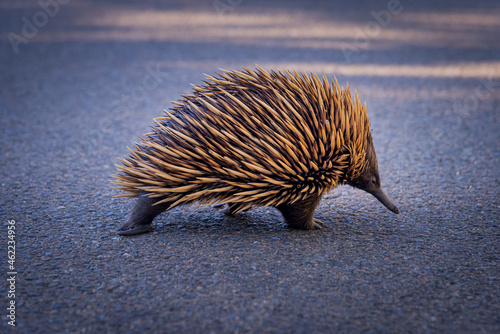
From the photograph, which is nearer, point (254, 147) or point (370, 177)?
point (254, 147)

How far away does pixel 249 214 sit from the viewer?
3564 millimetres

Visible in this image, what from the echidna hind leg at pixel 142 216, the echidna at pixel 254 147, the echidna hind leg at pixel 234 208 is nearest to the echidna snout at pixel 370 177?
the echidna at pixel 254 147

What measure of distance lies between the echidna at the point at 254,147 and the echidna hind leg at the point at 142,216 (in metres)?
0.01

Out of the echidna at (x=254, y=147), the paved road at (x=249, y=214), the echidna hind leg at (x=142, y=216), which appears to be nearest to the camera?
the paved road at (x=249, y=214)

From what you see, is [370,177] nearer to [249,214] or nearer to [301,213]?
[301,213]

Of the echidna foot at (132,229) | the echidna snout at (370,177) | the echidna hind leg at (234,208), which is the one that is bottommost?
the echidna foot at (132,229)

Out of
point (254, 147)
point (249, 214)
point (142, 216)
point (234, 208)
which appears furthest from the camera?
point (249, 214)

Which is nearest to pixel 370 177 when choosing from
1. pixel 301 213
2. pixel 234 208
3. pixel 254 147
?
pixel 301 213

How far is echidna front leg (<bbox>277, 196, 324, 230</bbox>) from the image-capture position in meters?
3.10

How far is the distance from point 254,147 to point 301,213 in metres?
0.57

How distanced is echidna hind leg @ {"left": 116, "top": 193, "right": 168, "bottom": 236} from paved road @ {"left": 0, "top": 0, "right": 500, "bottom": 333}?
0.07 meters

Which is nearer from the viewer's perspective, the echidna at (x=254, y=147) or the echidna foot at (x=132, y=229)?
the echidna at (x=254, y=147)

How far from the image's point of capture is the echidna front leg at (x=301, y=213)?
3.10 meters

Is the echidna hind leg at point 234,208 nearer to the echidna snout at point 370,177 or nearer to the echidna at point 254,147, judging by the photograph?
the echidna at point 254,147
